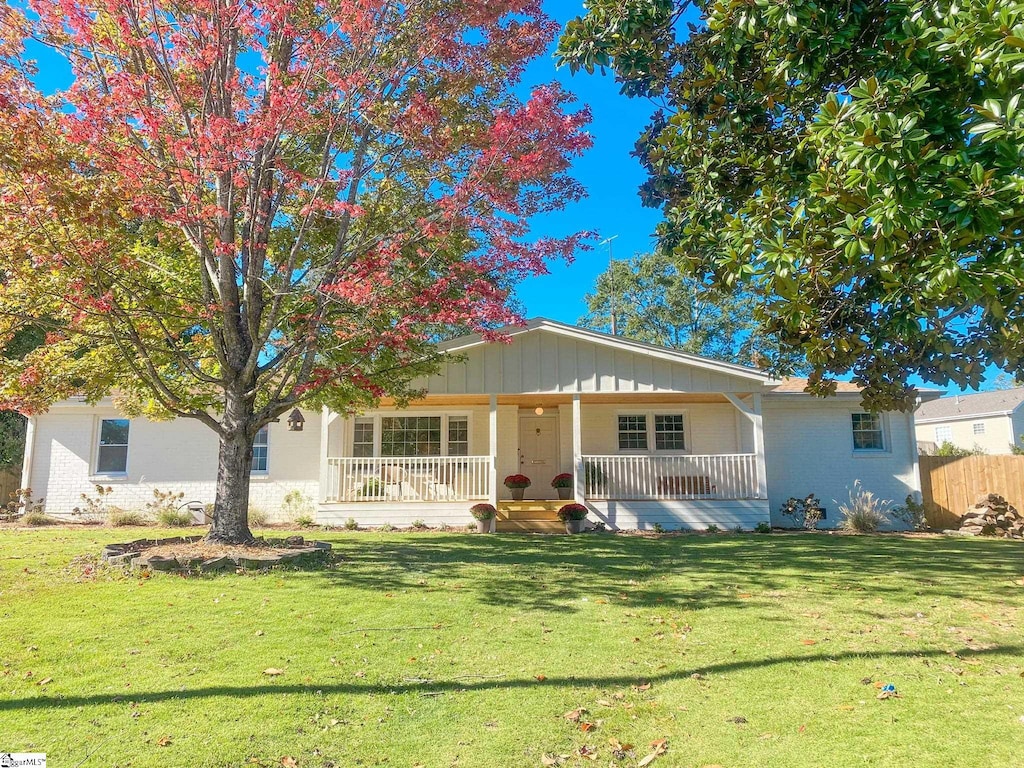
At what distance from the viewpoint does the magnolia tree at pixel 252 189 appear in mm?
7773

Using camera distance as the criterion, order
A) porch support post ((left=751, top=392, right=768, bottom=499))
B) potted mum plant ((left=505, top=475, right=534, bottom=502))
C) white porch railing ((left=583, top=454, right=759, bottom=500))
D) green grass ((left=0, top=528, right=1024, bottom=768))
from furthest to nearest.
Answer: potted mum plant ((left=505, top=475, right=534, bottom=502)) → white porch railing ((left=583, top=454, right=759, bottom=500)) → porch support post ((left=751, top=392, right=768, bottom=499)) → green grass ((left=0, top=528, right=1024, bottom=768))

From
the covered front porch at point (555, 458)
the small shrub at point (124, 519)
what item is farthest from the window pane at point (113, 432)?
the covered front porch at point (555, 458)

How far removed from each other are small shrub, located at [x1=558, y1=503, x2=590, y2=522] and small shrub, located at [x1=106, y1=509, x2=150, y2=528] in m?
9.72

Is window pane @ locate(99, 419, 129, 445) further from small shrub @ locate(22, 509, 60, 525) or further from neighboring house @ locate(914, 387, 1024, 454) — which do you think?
neighboring house @ locate(914, 387, 1024, 454)

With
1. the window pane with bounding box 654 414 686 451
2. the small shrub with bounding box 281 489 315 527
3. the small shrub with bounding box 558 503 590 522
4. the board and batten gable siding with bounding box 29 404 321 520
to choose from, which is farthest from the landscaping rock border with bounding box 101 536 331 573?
the window pane with bounding box 654 414 686 451

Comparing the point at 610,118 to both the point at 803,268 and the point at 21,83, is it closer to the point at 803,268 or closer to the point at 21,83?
the point at 803,268

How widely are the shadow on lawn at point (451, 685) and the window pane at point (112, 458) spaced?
45.3ft

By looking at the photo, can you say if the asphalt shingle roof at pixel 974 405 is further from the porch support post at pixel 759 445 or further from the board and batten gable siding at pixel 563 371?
the board and batten gable siding at pixel 563 371

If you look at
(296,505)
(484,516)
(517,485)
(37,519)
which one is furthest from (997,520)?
(37,519)

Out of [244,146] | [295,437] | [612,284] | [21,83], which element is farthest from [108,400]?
[612,284]

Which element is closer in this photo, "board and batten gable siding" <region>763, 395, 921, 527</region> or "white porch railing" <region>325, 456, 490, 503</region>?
"white porch railing" <region>325, 456, 490, 503</region>

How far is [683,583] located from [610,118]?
8019mm

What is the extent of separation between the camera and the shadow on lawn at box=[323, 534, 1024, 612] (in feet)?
23.4

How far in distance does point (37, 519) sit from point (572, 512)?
40.1 ft
